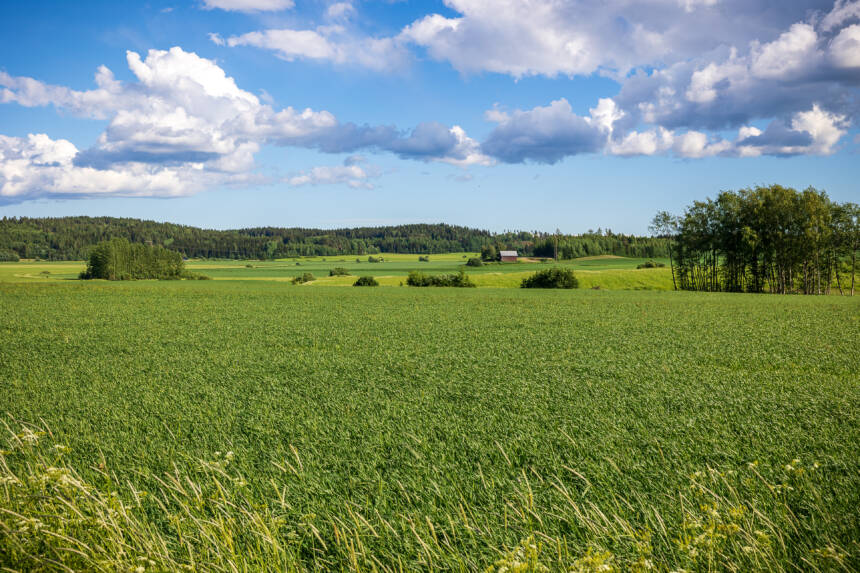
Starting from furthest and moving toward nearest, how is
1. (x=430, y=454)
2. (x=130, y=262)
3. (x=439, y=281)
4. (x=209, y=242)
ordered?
(x=209, y=242) → (x=130, y=262) → (x=439, y=281) → (x=430, y=454)

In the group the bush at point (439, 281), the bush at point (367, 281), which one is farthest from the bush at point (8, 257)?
the bush at point (439, 281)

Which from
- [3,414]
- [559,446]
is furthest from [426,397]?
[3,414]

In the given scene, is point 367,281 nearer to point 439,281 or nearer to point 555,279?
point 439,281

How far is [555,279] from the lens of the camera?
67938 millimetres

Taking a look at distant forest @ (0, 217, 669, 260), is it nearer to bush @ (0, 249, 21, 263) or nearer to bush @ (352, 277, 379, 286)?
bush @ (0, 249, 21, 263)

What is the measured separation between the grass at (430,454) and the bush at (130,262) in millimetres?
80004

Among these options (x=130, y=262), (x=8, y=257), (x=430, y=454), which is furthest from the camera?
(x=8, y=257)

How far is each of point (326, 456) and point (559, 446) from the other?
3.24 m

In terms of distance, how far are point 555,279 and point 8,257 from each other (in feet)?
517

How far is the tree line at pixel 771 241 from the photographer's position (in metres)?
55.8

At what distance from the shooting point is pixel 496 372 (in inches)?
477

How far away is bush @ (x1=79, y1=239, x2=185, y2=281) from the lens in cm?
8469

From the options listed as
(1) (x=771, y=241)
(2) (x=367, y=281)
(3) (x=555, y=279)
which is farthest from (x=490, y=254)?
(1) (x=771, y=241)

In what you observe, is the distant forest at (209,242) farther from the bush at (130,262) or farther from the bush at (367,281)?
the bush at (367,281)
